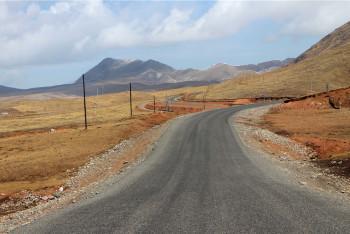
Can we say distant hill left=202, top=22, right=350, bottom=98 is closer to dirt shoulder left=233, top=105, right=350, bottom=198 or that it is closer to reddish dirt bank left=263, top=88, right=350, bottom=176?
reddish dirt bank left=263, top=88, right=350, bottom=176

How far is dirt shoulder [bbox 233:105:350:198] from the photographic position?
864 inches

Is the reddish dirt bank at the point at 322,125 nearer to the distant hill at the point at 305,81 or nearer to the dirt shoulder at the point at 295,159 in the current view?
the dirt shoulder at the point at 295,159

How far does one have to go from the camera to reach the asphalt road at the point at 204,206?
1420 centimetres

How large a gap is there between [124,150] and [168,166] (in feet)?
46.8

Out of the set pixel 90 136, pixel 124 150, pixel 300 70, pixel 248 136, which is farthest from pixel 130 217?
pixel 300 70

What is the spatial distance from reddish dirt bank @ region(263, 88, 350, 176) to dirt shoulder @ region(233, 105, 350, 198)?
33.7 inches

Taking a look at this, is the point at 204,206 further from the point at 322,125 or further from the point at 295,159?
the point at 322,125

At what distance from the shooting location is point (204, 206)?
17.0m

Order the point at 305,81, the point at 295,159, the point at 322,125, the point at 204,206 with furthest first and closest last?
the point at 305,81
the point at 322,125
the point at 295,159
the point at 204,206

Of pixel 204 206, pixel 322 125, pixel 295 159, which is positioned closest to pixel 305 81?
pixel 322 125

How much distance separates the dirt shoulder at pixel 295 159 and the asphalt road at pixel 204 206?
1.34 metres

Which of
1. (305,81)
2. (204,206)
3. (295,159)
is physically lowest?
(295,159)

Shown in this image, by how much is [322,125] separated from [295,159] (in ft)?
79.6

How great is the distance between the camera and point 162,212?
53.4 feet
